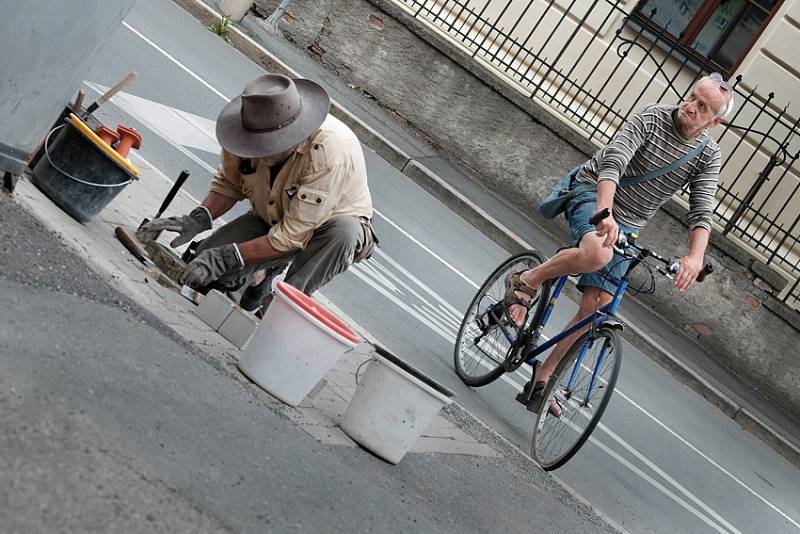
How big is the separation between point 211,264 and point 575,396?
2556 mm

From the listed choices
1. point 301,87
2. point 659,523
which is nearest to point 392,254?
point 659,523

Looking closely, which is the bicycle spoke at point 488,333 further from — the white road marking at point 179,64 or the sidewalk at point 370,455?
the white road marking at point 179,64

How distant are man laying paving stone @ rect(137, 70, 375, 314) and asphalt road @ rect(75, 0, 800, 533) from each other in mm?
2122

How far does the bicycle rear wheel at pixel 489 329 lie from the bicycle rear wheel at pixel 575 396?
2.22 feet

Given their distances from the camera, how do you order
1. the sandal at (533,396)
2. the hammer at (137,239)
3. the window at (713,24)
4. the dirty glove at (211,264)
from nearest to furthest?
the dirty glove at (211,264) < the hammer at (137,239) < the sandal at (533,396) < the window at (713,24)

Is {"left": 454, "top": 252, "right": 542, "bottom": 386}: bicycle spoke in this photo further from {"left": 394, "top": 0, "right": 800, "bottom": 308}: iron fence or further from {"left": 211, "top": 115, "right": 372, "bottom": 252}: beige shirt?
{"left": 394, "top": 0, "right": 800, "bottom": 308}: iron fence

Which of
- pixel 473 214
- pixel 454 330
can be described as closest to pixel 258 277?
pixel 454 330

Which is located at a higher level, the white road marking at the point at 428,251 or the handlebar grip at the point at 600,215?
the handlebar grip at the point at 600,215

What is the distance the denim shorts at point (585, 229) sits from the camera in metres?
7.69

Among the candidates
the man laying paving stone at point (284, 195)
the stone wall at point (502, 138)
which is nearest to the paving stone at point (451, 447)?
the man laying paving stone at point (284, 195)

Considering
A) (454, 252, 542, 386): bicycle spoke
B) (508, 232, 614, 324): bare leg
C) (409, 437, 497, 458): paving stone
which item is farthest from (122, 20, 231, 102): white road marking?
(409, 437, 497, 458): paving stone

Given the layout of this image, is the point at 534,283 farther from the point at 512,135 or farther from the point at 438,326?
the point at 512,135

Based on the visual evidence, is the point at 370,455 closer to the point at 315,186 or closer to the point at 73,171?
the point at 315,186

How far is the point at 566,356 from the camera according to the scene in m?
7.53
